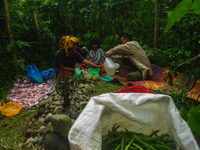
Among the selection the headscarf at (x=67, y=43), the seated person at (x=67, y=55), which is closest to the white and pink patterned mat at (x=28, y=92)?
the seated person at (x=67, y=55)

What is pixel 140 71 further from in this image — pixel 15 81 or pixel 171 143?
pixel 15 81

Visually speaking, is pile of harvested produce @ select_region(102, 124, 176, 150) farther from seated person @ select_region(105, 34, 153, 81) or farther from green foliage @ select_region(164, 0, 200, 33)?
seated person @ select_region(105, 34, 153, 81)

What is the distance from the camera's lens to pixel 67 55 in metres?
3.82

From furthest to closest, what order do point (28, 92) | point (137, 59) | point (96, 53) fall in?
point (96, 53)
point (137, 59)
point (28, 92)

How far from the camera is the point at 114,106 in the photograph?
1016 millimetres

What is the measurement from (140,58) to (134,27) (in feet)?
5.31

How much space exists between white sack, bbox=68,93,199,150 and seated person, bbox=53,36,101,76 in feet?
9.29

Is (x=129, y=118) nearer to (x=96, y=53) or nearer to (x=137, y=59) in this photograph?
(x=137, y=59)

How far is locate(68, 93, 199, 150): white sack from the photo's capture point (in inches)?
32.2

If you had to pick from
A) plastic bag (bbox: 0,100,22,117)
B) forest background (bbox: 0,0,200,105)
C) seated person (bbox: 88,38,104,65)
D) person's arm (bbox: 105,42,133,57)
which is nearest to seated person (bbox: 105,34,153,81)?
person's arm (bbox: 105,42,133,57)

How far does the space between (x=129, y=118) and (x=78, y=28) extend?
232 inches

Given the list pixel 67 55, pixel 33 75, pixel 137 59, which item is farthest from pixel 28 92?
pixel 137 59

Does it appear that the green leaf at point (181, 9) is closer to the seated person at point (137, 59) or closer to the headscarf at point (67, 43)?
the seated person at point (137, 59)

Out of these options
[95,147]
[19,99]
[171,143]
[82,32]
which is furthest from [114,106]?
[82,32]
